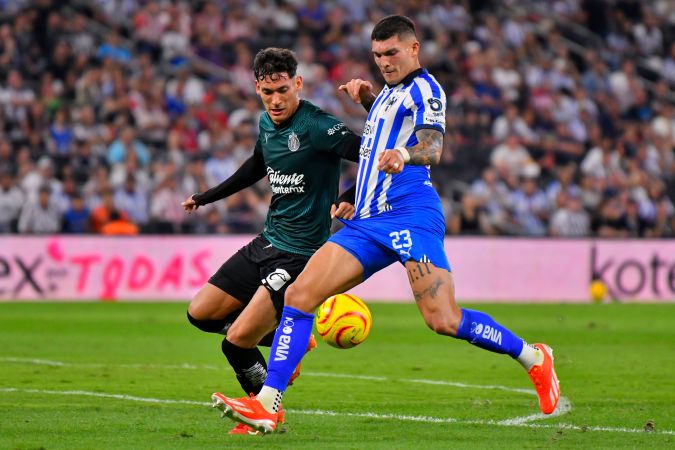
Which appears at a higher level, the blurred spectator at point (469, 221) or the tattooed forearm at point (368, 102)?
the tattooed forearm at point (368, 102)

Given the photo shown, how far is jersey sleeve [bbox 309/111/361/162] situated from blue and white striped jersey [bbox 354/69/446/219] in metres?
0.36

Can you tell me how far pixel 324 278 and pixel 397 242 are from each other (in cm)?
48

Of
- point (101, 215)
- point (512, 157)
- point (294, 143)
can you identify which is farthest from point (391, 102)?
point (512, 157)

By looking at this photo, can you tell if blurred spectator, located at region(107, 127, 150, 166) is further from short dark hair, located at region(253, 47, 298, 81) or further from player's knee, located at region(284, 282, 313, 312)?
player's knee, located at region(284, 282, 313, 312)

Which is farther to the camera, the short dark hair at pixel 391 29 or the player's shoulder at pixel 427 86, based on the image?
the short dark hair at pixel 391 29

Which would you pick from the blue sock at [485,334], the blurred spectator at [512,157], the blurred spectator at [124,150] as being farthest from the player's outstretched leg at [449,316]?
the blurred spectator at [512,157]

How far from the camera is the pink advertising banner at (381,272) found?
19.7 m

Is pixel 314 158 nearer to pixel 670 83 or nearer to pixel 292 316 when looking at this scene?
pixel 292 316

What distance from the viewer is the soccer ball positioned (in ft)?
26.7

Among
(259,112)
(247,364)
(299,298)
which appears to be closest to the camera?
(299,298)

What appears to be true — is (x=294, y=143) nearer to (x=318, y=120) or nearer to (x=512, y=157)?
(x=318, y=120)

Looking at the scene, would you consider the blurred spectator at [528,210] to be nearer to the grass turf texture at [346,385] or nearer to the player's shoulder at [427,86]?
the grass turf texture at [346,385]

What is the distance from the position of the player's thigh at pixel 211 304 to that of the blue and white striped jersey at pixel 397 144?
4.03ft

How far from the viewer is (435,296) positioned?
699 centimetres
